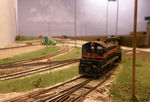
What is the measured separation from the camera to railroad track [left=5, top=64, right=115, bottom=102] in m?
8.09

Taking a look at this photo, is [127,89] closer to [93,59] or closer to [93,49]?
[93,59]

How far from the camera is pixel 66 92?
29.2ft

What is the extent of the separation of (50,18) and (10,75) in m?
23.3

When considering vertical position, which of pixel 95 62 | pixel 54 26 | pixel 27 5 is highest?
pixel 27 5

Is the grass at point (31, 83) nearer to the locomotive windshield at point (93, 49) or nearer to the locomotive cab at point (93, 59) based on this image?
the locomotive cab at point (93, 59)

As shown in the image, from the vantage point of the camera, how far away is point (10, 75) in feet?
42.2

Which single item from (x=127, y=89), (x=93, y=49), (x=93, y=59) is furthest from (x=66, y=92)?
(x=93, y=49)

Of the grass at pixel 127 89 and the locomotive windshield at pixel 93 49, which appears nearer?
the grass at pixel 127 89

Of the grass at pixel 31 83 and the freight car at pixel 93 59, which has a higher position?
the freight car at pixel 93 59

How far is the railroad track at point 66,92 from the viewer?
8.09 m

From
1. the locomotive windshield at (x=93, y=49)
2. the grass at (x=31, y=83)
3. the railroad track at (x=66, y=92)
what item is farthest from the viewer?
the locomotive windshield at (x=93, y=49)

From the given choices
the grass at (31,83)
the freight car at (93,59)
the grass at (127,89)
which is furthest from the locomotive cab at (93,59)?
the grass at (127,89)

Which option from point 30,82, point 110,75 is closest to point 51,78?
point 30,82

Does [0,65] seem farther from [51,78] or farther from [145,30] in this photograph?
[145,30]
